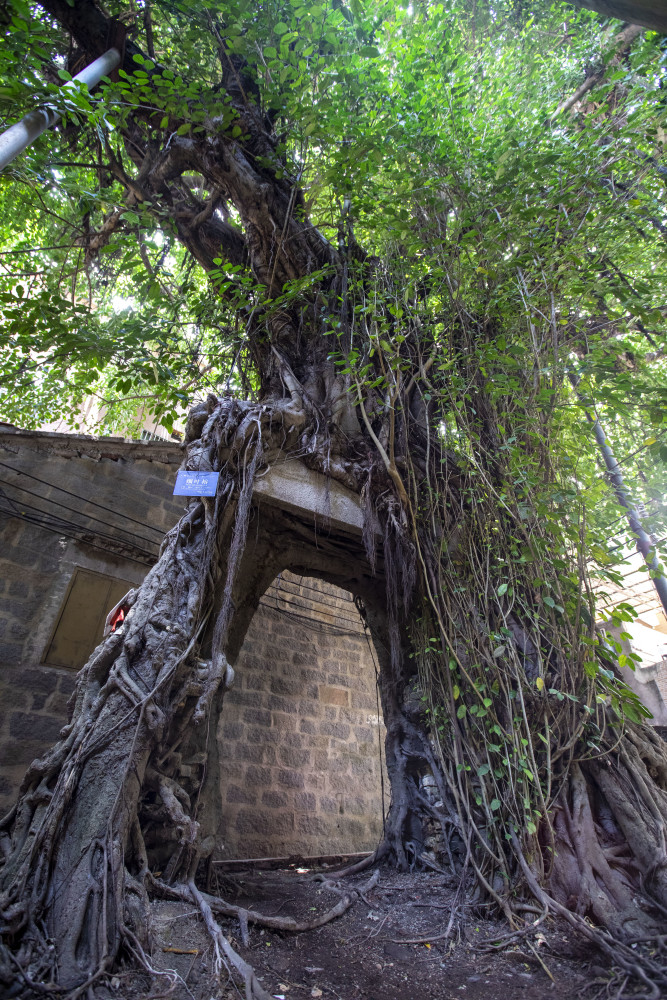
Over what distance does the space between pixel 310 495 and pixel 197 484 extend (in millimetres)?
912

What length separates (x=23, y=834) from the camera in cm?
237

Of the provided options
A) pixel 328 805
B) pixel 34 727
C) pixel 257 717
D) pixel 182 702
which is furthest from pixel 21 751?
pixel 328 805

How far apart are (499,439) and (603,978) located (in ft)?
9.84

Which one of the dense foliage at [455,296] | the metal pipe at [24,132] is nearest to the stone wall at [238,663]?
the dense foliage at [455,296]

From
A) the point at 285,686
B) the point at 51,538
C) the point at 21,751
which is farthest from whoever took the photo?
the point at 285,686

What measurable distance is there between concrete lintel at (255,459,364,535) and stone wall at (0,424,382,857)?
1.81 m

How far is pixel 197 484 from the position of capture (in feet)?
11.1

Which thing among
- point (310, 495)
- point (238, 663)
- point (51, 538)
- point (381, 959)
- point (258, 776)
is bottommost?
point (381, 959)

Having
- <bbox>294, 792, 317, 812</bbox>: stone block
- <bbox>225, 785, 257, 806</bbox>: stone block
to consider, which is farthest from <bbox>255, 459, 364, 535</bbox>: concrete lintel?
<bbox>294, 792, 317, 812</bbox>: stone block

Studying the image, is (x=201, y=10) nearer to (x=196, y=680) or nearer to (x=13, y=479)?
(x=13, y=479)

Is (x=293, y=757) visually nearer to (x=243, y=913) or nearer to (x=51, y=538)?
(x=243, y=913)

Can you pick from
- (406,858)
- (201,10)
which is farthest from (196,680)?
(201,10)

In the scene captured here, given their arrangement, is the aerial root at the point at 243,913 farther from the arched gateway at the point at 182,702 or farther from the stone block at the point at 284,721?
the stone block at the point at 284,721

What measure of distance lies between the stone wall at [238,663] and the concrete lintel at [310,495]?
71.3 inches
